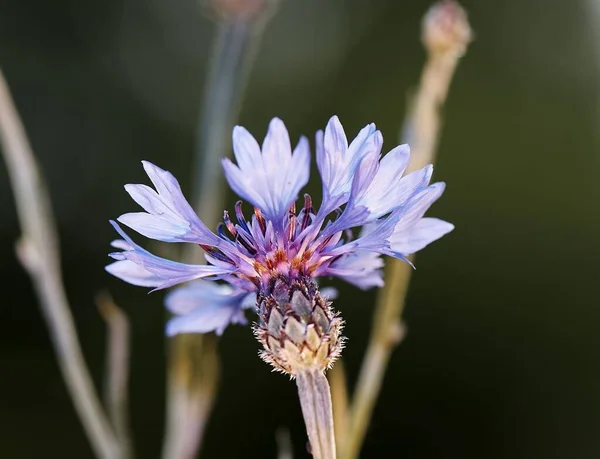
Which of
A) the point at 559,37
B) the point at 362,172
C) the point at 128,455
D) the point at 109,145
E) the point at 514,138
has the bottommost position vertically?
the point at 128,455

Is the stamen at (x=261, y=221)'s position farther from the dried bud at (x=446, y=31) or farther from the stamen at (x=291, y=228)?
the dried bud at (x=446, y=31)

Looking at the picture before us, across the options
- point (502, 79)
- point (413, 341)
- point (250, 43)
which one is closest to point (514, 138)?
point (502, 79)

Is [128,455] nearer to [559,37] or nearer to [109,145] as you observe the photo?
[109,145]

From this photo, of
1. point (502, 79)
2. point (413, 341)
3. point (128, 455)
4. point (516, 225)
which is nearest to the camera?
point (128, 455)

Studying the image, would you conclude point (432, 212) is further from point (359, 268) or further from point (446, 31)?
point (359, 268)

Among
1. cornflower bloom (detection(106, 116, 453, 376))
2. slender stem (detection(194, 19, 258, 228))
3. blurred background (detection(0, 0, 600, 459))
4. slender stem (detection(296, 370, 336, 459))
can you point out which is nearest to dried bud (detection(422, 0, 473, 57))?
slender stem (detection(194, 19, 258, 228))

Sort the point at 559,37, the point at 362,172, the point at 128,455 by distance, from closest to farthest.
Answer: the point at 362,172
the point at 128,455
the point at 559,37

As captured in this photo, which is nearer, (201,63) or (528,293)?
(528,293)

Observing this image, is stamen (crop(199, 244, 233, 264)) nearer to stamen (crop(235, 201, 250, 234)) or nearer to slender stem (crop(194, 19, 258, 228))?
stamen (crop(235, 201, 250, 234))
